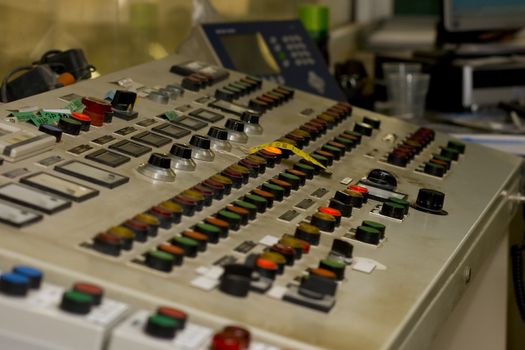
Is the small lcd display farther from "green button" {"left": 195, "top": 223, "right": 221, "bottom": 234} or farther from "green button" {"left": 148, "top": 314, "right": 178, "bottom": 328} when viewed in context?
"green button" {"left": 148, "top": 314, "right": 178, "bottom": 328}

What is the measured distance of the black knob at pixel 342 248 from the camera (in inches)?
44.6

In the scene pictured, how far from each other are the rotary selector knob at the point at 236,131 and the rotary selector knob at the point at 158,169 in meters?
0.24

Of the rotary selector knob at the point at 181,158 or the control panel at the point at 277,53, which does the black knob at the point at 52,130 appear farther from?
the control panel at the point at 277,53

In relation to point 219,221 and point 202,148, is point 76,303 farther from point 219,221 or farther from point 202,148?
point 202,148

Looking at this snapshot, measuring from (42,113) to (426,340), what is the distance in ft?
1.98

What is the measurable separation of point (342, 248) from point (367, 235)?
9 centimetres

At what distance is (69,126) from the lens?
1284mm

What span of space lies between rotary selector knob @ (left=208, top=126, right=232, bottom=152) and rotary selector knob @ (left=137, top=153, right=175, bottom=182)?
0.17 metres

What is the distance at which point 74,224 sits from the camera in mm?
1029

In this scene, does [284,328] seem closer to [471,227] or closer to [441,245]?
[441,245]

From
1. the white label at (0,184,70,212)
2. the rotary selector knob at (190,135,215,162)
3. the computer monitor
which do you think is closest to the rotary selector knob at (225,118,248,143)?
the rotary selector knob at (190,135,215,162)

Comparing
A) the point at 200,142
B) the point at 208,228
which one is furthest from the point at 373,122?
the point at 208,228

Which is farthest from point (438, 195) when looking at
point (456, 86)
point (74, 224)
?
point (456, 86)

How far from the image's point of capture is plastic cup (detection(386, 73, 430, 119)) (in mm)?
2596
